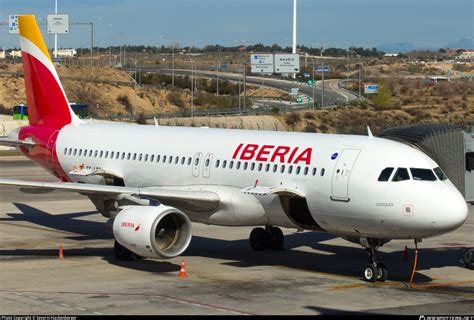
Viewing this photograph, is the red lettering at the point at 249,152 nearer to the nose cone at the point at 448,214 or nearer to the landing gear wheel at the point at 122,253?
the landing gear wheel at the point at 122,253

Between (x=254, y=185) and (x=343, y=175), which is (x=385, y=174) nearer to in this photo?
(x=343, y=175)

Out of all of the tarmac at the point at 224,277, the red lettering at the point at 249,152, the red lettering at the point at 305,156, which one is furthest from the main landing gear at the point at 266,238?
the red lettering at the point at 305,156

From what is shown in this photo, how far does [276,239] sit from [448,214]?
9.00 metres

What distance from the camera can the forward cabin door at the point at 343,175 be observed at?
28766 millimetres

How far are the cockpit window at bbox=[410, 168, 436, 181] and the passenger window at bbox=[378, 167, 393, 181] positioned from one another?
625 mm

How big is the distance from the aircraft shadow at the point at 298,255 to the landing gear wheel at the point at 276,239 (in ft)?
0.72

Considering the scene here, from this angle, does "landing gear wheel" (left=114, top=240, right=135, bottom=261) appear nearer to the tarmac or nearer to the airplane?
the airplane

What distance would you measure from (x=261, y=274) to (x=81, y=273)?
552cm

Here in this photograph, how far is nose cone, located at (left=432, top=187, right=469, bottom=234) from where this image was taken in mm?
27266

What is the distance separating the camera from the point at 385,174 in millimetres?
28328

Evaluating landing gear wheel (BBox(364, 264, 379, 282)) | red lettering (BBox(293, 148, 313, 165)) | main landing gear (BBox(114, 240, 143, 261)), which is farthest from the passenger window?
main landing gear (BBox(114, 240, 143, 261))

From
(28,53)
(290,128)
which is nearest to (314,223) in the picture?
(28,53)

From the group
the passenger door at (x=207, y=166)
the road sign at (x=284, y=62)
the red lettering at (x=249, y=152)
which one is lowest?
the passenger door at (x=207, y=166)

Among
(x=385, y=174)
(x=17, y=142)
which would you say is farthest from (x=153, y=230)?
(x=17, y=142)
